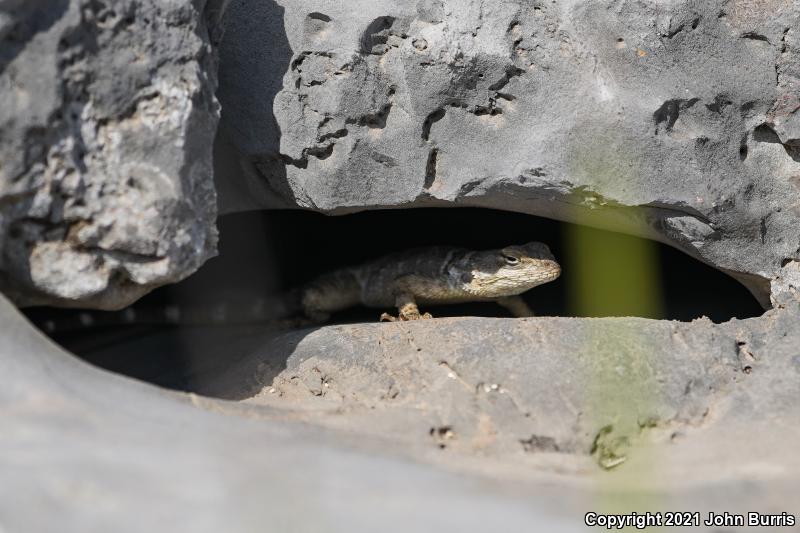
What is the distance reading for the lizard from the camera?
4.79m

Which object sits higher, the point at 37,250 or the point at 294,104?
the point at 294,104

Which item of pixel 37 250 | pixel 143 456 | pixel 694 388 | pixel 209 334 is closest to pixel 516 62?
pixel 694 388

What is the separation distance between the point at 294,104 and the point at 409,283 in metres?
1.83

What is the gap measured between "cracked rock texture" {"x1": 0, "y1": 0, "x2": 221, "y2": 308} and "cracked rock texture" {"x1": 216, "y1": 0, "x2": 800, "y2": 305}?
709 mm

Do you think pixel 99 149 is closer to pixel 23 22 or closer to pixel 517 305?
pixel 23 22

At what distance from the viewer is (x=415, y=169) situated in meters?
3.79

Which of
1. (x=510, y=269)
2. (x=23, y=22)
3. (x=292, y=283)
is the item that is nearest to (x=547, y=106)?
(x=510, y=269)

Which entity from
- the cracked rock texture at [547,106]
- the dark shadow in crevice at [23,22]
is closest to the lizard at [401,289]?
the cracked rock texture at [547,106]

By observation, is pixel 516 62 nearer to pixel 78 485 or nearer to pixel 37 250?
pixel 37 250

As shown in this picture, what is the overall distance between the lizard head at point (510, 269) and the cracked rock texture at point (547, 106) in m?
0.87

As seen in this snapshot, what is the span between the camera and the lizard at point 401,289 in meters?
4.79

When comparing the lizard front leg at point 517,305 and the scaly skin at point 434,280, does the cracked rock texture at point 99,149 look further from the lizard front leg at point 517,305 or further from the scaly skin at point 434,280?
the lizard front leg at point 517,305

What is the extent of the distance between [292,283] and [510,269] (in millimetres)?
1812

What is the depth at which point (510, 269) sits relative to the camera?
15.9 ft
